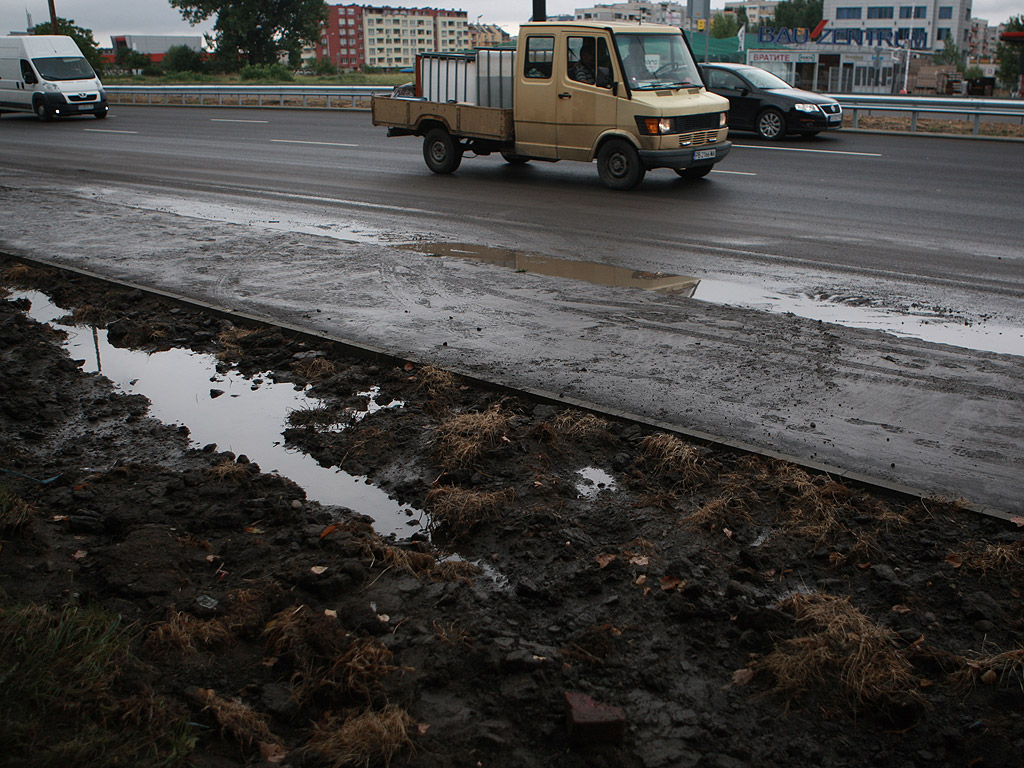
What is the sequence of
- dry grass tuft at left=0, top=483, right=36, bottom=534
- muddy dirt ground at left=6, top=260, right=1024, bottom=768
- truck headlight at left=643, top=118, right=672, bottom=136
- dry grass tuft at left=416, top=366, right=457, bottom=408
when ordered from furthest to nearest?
truck headlight at left=643, top=118, right=672, bottom=136 → dry grass tuft at left=416, top=366, right=457, bottom=408 → dry grass tuft at left=0, top=483, right=36, bottom=534 → muddy dirt ground at left=6, top=260, right=1024, bottom=768

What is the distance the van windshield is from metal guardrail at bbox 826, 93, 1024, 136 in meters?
25.5

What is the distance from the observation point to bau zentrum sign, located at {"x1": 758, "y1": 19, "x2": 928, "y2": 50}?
207ft

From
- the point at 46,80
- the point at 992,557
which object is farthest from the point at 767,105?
the point at 46,80

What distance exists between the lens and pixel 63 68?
1211 inches

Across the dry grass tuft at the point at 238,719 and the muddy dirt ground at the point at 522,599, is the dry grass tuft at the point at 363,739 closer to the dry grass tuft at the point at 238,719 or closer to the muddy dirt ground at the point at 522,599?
the muddy dirt ground at the point at 522,599

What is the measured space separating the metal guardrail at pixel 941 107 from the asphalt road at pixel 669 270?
4.15m

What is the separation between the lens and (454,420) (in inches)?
203

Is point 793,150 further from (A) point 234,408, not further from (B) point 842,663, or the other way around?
(B) point 842,663

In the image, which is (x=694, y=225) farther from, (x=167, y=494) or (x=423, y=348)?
(x=167, y=494)

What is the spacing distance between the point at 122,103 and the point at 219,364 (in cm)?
3991

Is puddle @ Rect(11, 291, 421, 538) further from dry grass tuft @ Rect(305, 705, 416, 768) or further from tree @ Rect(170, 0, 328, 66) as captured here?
tree @ Rect(170, 0, 328, 66)

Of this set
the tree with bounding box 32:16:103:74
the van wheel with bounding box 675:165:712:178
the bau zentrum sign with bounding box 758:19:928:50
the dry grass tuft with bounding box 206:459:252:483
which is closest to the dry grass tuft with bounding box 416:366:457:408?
the dry grass tuft with bounding box 206:459:252:483

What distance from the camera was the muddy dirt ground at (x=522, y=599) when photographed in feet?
9.21

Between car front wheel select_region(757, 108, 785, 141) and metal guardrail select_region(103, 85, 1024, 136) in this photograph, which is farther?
metal guardrail select_region(103, 85, 1024, 136)
